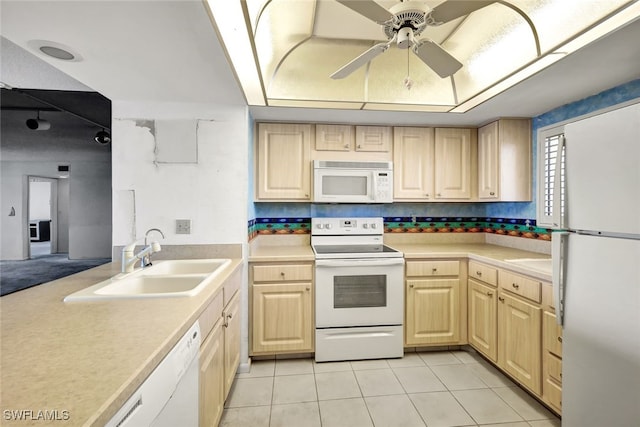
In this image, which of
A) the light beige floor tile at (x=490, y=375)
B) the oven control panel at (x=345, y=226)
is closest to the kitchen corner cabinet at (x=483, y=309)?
the light beige floor tile at (x=490, y=375)

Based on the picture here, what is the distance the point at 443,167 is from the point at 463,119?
0.47 meters

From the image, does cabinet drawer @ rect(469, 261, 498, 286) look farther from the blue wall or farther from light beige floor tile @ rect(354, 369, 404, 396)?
light beige floor tile @ rect(354, 369, 404, 396)

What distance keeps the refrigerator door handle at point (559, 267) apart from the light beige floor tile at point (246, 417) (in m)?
1.71

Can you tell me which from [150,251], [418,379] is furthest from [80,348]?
[418,379]

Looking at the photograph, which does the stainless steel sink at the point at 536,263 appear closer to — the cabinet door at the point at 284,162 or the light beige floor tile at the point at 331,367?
the light beige floor tile at the point at 331,367

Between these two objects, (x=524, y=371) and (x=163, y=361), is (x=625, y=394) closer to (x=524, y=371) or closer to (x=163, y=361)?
(x=524, y=371)

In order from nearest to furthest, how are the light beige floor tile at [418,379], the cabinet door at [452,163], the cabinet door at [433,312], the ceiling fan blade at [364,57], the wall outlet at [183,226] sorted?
the ceiling fan blade at [364,57]
the light beige floor tile at [418,379]
the wall outlet at [183,226]
the cabinet door at [433,312]
the cabinet door at [452,163]

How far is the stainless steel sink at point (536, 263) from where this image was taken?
179 cm

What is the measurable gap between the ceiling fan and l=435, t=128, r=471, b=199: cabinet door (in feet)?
4.73

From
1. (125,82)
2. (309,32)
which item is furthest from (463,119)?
(125,82)

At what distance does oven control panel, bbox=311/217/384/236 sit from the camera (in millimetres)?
2793

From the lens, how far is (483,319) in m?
2.25

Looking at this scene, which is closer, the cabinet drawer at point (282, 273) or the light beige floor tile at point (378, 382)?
the light beige floor tile at point (378, 382)

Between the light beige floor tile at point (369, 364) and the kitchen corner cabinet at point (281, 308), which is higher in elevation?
the kitchen corner cabinet at point (281, 308)
